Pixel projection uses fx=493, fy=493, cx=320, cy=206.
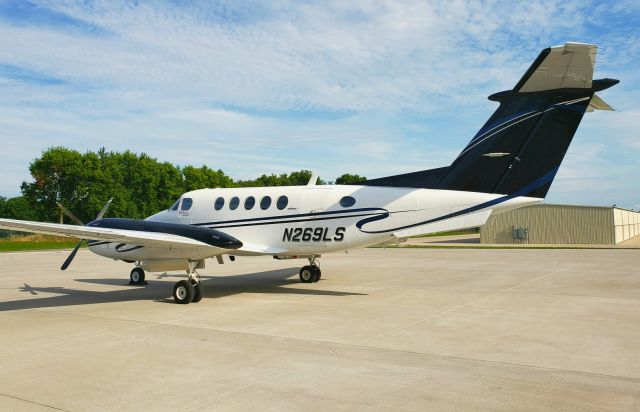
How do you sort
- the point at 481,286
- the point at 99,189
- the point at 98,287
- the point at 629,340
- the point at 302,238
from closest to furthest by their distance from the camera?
1. the point at 629,340
2. the point at 302,238
3. the point at 481,286
4. the point at 98,287
5. the point at 99,189

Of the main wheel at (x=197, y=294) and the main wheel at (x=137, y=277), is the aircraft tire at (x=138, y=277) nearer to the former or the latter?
the main wheel at (x=137, y=277)

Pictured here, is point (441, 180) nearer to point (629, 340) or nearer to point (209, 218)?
point (629, 340)

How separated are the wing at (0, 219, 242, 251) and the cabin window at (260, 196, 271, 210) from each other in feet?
6.70

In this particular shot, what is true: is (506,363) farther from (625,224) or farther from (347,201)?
(625,224)

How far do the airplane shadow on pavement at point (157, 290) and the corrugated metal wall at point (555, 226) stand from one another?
1297 inches

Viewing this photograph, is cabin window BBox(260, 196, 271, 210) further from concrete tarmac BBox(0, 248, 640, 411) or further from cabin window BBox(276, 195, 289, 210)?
concrete tarmac BBox(0, 248, 640, 411)

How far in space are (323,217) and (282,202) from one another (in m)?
1.44

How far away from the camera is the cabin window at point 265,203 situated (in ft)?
47.1

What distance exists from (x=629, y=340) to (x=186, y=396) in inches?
271

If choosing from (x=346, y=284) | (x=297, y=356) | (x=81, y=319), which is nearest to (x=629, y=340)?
(x=297, y=356)

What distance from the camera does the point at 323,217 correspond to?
13.4m

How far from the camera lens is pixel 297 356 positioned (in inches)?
282

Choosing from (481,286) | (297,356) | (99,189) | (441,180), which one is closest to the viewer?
(297,356)

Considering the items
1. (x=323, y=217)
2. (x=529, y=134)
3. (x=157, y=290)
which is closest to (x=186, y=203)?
(x=157, y=290)
